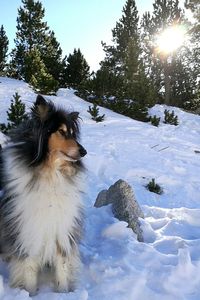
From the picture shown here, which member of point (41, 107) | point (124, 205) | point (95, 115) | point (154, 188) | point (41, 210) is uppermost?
point (41, 107)

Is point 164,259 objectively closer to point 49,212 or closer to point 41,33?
point 49,212

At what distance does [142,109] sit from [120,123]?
112 inches

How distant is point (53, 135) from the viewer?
3.67 m

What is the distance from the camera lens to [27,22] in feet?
90.6

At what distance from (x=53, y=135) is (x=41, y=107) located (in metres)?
0.31

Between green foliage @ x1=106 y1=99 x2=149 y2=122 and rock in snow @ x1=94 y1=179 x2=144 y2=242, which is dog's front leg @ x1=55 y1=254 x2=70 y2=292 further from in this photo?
green foliage @ x1=106 y1=99 x2=149 y2=122

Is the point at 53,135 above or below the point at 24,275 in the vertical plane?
above

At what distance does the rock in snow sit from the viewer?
17.8 ft

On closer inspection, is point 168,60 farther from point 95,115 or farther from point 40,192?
point 40,192

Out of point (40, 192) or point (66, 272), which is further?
point (66, 272)

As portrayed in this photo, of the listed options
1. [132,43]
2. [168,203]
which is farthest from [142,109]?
[168,203]

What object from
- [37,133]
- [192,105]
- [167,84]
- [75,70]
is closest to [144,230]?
[37,133]

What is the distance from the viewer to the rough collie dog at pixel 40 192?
3.66 m

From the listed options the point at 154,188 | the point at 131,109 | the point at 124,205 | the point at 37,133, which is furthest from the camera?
the point at 131,109
